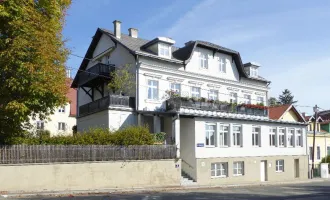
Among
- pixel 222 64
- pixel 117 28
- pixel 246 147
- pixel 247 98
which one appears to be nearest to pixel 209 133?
pixel 246 147

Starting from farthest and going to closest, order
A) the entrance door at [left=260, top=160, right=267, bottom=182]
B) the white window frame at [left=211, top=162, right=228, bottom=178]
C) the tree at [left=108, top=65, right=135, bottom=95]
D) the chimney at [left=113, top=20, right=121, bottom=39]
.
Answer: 1. the entrance door at [left=260, top=160, right=267, bottom=182]
2. the chimney at [left=113, top=20, right=121, bottom=39]
3. the white window frame at [left=211, top=162, right=228, bottom=178]
4. the tree at [left=108, top=65, right=135, bottom=95]

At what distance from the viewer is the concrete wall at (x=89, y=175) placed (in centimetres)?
2009

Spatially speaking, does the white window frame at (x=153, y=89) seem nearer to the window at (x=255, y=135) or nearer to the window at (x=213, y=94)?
the window at (x=213, y=94)

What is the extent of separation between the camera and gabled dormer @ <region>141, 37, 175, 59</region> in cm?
3288

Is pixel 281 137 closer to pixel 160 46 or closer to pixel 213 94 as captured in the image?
pixel 213 94

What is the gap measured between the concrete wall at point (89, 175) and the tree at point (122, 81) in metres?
8.18

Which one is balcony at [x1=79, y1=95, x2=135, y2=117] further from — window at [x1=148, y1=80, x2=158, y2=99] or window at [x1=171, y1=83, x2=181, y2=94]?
window at [x1=171, y1=83, x2=181, y2=94]

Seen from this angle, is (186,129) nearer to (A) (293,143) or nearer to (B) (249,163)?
(B) (249,163)

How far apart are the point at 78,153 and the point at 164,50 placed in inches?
541

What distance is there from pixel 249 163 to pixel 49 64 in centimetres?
2143

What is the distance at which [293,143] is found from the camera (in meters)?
41.1

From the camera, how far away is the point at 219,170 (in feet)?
106

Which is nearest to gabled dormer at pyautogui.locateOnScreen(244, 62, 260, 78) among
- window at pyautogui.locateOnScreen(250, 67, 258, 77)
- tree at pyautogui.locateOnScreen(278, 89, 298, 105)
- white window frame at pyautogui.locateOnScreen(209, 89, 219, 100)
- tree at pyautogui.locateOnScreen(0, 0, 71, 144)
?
window at pyautogui.locateOnScreen(250, 67, 258, 77)

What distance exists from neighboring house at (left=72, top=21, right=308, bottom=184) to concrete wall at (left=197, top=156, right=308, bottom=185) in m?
0.07
